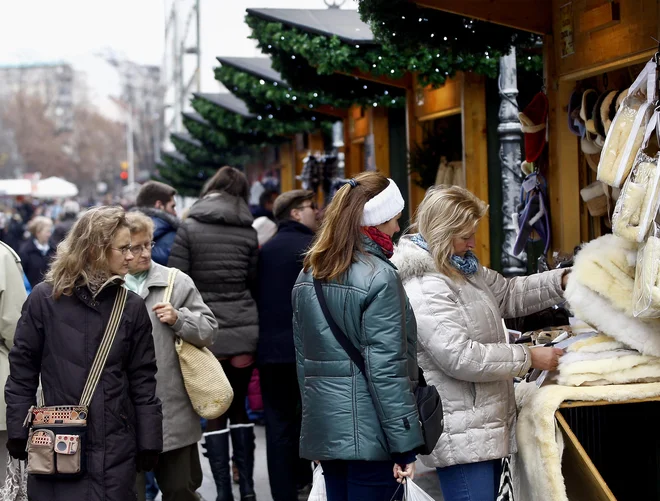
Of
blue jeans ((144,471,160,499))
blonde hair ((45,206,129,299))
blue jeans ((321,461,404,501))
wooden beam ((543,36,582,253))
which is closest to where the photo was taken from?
blue jeans ((321,461,404,501))

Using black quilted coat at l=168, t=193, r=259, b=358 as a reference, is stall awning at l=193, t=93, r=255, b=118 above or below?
above

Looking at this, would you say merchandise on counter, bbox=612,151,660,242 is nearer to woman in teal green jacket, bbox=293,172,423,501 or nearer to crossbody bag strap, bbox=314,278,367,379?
woman in teal green jacket, bbox=293,172,423,501

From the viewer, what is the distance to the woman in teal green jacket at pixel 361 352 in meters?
3.88

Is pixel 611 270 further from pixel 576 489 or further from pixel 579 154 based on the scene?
pixel 579 154

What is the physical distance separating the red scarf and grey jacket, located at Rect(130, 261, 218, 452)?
180 centimetres

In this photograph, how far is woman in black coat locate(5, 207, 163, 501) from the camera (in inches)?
175

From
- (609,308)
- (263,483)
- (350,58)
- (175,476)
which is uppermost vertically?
(350,58)

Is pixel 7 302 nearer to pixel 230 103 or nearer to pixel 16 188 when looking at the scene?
pixel 230 103

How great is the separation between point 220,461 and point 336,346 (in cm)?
333

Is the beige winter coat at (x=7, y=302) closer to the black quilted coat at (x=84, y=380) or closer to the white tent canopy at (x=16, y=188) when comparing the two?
the black quilted coat at (x=84, y=380)

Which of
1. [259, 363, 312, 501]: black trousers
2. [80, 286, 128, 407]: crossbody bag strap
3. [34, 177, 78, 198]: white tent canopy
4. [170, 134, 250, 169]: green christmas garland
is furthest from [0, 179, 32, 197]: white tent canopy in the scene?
[80, 286, 128, 407]: crossbody bag strap

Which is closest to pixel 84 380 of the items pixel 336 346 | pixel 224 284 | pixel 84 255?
pixel 84 255

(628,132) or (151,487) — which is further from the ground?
(628,132)

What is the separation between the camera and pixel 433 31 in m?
6.57
